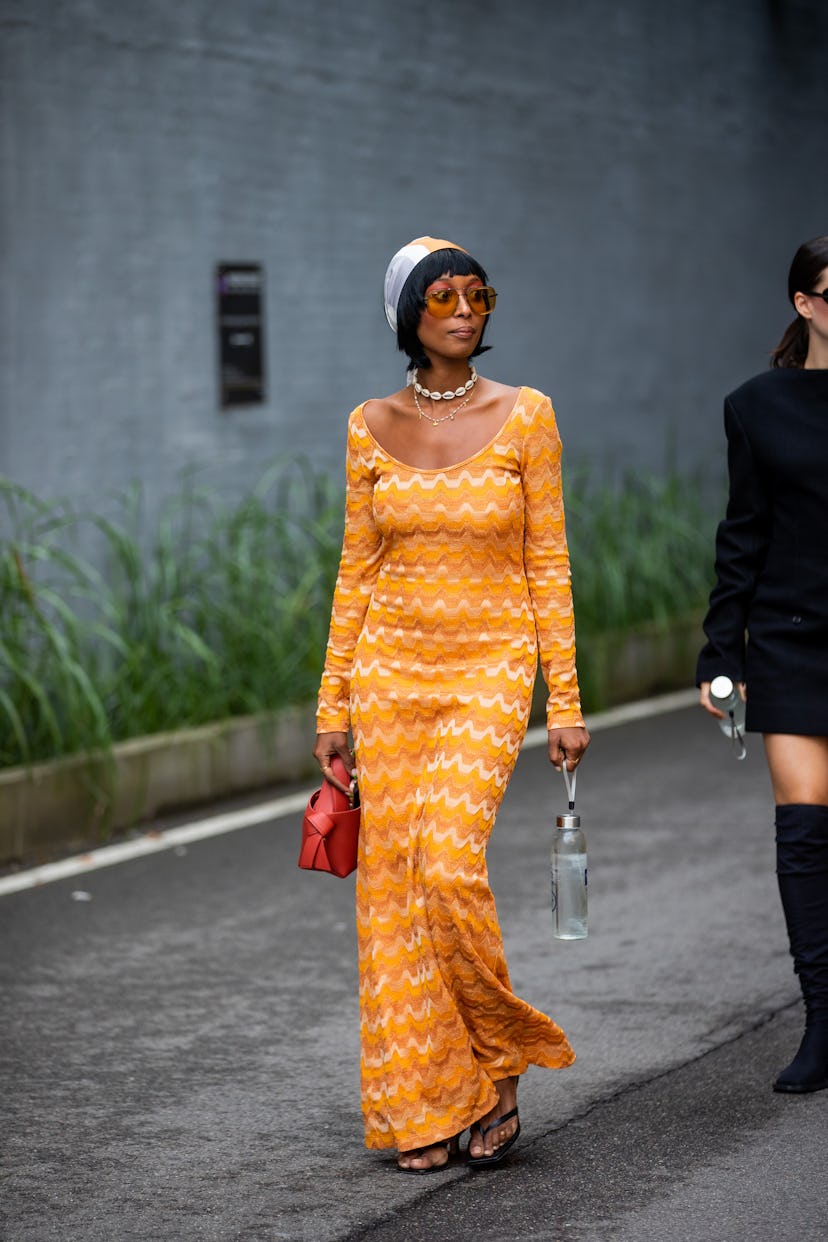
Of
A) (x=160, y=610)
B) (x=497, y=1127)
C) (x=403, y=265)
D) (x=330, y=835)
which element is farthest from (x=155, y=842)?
(x=403, y=265)

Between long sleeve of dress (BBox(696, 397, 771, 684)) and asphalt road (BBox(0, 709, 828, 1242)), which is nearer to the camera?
asphalt road (BBox(0, 709, 828, 1242))

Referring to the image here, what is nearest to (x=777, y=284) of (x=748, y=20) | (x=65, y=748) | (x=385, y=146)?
(x=748, y=20)

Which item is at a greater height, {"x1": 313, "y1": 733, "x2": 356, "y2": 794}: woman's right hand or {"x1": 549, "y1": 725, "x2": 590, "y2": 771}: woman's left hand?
{"x1": 549, "y1": 725, "x2": 590, "y2": 771}: woman's left hand

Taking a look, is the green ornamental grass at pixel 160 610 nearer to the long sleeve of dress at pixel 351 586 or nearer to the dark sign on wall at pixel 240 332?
the dark sign on wall at pixel 240 332

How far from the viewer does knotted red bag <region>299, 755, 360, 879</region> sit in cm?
488

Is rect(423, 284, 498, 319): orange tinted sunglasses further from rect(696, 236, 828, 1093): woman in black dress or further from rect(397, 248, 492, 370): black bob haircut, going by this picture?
rect(696, 236, 828, 1093): woman in black dress

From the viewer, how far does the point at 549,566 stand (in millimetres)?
4879

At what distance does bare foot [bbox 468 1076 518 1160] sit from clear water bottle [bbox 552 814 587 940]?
1.19ft

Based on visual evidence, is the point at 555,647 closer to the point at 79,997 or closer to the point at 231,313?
the point at 79,997

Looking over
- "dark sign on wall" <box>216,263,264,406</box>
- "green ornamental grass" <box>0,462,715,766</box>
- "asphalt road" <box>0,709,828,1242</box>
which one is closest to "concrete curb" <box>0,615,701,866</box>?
"green ornamental grass" <box>0,462,715,766</box>

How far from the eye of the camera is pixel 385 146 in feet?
38.6

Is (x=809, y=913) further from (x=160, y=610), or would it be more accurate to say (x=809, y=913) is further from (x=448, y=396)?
(x=160, y=610)

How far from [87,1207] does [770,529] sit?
7.61 ft

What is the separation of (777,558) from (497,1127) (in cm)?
157
